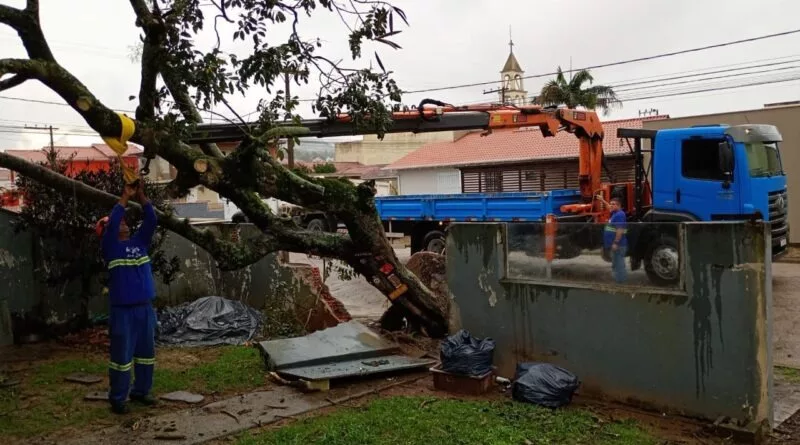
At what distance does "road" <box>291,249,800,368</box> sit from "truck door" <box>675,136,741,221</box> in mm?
1778

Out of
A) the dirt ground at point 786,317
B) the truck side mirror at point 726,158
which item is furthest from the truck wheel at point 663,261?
the truck side mirror at point 726,158

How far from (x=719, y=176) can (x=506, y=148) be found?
675 inches

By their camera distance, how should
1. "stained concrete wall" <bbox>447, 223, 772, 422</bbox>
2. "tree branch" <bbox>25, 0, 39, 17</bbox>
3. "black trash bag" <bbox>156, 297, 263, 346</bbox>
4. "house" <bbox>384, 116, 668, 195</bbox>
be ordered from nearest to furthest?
"stained concrete wall" <bbox>447, 223, 772, 422</bbox> → "tree branch" <bbox>25, 0, 39, 17</bbox> → "black trash bag" <bbox>156, 297, 263, 346</bbox> → "house" <bbox>384, 116, 668, 195</bbox>

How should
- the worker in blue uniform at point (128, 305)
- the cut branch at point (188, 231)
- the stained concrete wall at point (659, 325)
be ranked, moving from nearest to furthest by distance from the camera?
the stained concrete wall at point (659, 325), the worker in blue uniform at point (128, 305), the cut branch at point (188, 231)

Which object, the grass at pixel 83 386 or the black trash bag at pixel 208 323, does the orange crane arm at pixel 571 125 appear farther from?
the grass at pixel 83 386

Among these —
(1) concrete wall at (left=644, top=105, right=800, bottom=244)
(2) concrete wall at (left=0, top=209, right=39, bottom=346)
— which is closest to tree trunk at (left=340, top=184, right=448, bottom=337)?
(2) concrete wall at (left=0, top=209, right=39, bottom=346)

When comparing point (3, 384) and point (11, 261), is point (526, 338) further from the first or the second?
point (11, 261)

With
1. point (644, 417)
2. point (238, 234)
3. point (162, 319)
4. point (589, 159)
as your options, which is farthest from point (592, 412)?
point (589, 159)

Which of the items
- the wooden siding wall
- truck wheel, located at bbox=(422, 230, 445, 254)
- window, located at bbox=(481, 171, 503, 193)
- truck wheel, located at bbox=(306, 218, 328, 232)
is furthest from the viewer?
window, located at bbox=(481, 171, 503, 193)

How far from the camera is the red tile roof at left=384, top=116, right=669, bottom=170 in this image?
2439 centimetres

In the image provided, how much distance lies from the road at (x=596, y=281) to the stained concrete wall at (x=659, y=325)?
110mm

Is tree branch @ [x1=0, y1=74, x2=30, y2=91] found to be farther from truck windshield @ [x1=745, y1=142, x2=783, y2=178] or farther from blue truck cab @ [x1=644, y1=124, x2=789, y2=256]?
truck windshield @ [x1=745, y1=142, x2=783, y2=178]

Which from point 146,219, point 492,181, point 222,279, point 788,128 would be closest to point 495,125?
point 222,279

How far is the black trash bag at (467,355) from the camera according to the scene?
623 centimetres
